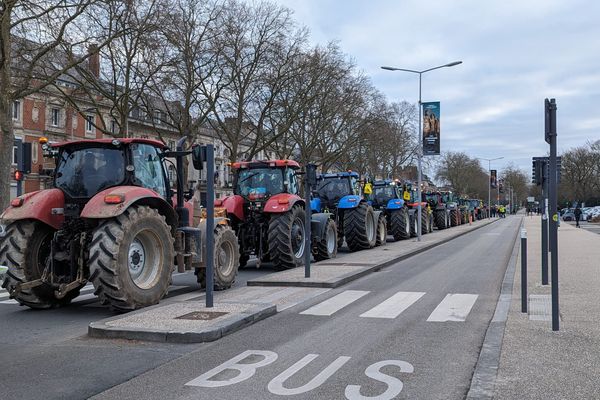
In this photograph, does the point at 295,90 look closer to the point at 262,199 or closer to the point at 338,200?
the point at 338,200

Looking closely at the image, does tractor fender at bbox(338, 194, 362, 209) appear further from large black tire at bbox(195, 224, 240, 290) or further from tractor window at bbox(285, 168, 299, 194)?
large black tire at bbox(195, 224, 240, 290)

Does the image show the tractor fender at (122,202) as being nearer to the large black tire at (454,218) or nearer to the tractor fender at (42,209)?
the tractor fender at (42,209)

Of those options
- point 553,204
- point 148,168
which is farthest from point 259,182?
point 553,204

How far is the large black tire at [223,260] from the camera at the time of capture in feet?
35.9

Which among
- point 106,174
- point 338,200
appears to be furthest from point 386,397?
point 338,200

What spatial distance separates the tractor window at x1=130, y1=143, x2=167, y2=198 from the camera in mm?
9444

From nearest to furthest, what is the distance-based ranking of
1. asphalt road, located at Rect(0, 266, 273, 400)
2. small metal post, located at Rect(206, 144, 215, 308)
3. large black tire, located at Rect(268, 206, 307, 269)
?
asphalt road, located at Rect(0, 266, 273, 400) → small metal post, located at Rect(206, 144, 215, 308) → large black tire, located at Rect(268, 206, 307, 269)

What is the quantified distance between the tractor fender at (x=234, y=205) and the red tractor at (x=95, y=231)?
4634 millimetres

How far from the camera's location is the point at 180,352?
256 inches

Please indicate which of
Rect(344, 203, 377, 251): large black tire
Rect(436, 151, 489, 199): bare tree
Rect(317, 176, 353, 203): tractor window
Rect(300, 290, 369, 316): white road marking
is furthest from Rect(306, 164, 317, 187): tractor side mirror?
Rect(436, 151, 489, 199): bare tree

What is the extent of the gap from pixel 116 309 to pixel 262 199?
22.5 feet

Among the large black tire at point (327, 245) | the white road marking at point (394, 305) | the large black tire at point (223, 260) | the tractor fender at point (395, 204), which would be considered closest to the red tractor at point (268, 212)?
the large black tire at point (327, 245)

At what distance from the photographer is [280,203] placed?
14.2 meters

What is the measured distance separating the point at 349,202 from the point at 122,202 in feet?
40.2
